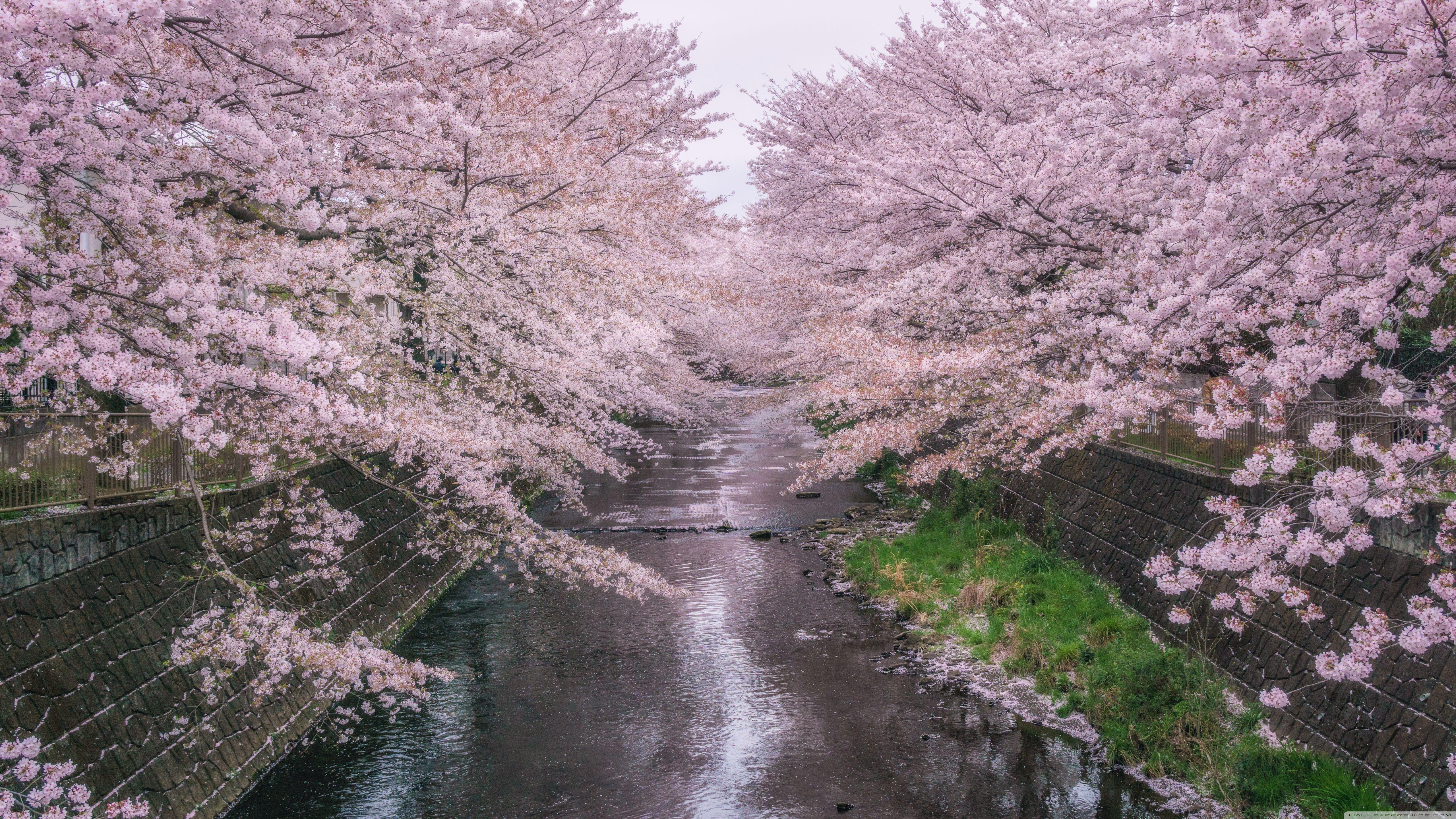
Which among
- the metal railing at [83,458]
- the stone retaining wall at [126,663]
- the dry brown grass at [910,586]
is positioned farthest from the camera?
the dry brown grass at [910,586]

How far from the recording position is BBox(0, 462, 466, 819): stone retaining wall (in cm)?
568

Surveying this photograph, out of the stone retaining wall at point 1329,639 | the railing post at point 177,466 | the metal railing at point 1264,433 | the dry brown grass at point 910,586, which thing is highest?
the railing post at point 177,466

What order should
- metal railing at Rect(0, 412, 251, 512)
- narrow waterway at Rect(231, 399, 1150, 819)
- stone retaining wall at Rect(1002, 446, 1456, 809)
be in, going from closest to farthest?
stone retaining wall at Rect(1002, 446, 1456, 809), metal railing at Rect(0, 412, 251, 512), narrow waterway at Rect(231, 399, 1150, 819)

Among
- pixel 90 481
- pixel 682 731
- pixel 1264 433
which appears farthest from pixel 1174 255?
pixel 90 481

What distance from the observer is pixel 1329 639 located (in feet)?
21.7

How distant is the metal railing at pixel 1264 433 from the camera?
5711 millimetres

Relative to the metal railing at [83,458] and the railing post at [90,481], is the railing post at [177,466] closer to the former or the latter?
the metal railing at [83,458]

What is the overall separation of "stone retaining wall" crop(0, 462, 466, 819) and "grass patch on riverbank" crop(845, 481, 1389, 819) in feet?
26.2

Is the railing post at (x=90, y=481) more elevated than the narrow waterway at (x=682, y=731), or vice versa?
the railing post at (x=90, y=481)

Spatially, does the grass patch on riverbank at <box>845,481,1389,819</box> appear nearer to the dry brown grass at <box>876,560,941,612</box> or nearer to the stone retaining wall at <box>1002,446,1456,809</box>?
the dry brown grass at <box>876,560,941,612</box>

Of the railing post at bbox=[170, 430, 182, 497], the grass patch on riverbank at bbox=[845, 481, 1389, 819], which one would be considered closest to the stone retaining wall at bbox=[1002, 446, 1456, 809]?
the grass patch on riverbank at bbox=[845, 481, 1389, 819]

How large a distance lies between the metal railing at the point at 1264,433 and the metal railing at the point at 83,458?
812cm

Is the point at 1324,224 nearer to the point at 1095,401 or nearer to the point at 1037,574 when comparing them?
the point at 1095,401

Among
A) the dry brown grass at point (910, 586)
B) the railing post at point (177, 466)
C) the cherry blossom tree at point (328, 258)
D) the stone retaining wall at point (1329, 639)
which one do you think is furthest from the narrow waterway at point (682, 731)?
the railing post at point (177, 466)
